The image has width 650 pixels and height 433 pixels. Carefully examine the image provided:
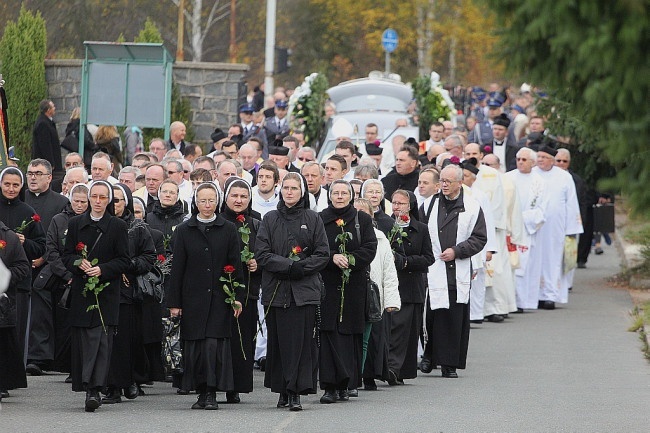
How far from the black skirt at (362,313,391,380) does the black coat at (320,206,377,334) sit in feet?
1.96

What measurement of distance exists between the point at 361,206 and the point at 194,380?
2178 mm

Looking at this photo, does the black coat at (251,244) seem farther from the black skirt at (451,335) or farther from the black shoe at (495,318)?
the black shoe at (495,318)

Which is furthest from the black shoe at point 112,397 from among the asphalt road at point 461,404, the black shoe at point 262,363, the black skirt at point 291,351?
the black shoe at point 262,363

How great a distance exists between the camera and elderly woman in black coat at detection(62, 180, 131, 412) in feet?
38.8

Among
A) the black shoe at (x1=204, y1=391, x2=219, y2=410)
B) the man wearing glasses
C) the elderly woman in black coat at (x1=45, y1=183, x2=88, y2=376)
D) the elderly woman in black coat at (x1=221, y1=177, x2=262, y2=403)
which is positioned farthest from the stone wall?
the black shoe at (x1=204, y1=391, x2=219, y2=410)

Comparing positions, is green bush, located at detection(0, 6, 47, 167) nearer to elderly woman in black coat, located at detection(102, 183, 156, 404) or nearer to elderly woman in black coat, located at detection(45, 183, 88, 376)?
elderly woman in black coat, located at detection(45, 183, 88, 376)

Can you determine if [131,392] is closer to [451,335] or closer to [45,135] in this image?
[451,335]

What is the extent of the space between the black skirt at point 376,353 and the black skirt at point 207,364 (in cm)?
158

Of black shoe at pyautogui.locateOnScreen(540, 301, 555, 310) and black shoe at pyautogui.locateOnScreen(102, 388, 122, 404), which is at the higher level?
black shoe at pyautogui.locateOnScreen(540, 301, 555, 310)

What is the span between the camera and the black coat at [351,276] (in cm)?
1240

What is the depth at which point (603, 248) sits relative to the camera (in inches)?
1133

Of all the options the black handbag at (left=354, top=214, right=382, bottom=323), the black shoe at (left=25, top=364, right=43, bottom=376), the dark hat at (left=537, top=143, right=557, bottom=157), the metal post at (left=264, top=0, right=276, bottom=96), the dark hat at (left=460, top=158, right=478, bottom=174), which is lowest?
the black shoe at (left=25, top=364, right=43, bottom=376)

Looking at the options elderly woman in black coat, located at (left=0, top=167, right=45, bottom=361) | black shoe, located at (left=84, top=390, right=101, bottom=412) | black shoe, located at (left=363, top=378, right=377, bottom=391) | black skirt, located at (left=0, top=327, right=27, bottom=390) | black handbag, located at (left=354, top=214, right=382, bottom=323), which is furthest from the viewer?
black shoe, located at (left=363, top=378, right=377, bottom=391)

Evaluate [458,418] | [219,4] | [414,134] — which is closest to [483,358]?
[458,418]
